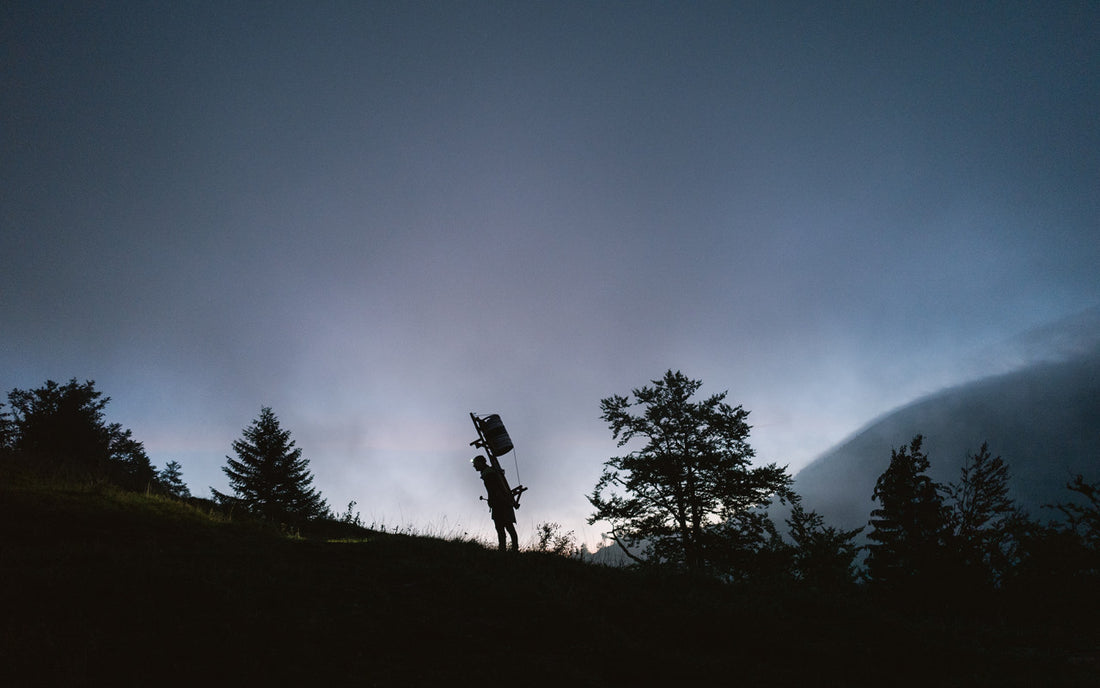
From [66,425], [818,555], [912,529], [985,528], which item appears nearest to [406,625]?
[985,528]

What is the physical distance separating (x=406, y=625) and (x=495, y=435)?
732cm

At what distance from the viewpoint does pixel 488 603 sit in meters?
6.26

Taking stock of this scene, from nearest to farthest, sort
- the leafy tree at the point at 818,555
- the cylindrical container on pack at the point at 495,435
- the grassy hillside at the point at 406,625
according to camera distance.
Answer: the grassy hillside at the point at 406,625
the cylindrical container on pack at the point at 495,435
the leafy tree at the point at 818,555

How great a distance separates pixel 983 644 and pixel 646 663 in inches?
226

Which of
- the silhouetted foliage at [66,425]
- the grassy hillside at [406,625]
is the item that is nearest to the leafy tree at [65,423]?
the silhouetted foliage at [66,425]

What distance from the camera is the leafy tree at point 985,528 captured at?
12.6m

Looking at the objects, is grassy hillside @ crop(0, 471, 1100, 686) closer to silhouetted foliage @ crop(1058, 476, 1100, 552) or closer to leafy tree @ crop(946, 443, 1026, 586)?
silhouetted foliage @ crop(1058, 476, 1100, 552)

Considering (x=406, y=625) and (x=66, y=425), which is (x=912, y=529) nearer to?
(x=406, y=625)

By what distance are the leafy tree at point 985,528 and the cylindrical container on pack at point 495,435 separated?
1333cm

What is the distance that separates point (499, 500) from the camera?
38.2 feet

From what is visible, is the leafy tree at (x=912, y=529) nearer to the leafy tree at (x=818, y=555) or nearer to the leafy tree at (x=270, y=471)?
the leafy tree at (x=818, y=555)

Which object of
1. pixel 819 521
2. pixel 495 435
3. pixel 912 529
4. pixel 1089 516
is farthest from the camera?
pixel 819 521

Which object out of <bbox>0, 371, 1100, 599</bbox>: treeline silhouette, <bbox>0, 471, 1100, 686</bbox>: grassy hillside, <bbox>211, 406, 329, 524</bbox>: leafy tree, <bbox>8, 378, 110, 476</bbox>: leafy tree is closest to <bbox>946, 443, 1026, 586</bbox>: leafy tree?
<bbox>0, 371, 1100, 599</bbox>: treeline silhouette

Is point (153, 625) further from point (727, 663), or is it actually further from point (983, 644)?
point (983, 644)
